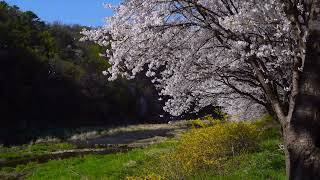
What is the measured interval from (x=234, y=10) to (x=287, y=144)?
2.68 m

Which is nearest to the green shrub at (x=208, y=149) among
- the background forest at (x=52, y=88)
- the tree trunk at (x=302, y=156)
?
the tree trunk at (x=302, y=156)

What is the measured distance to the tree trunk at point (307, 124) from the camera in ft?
21.0

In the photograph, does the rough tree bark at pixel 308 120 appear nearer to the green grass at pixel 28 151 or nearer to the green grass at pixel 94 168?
the green grass at pixel 94 168

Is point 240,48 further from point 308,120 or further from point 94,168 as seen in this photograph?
point 94,168

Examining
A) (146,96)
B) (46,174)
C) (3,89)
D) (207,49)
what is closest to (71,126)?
(3,89)

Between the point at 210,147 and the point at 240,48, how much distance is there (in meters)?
6.60

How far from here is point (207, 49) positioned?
9.64 meters

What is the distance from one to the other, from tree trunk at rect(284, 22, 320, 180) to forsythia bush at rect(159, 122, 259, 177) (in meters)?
4.83

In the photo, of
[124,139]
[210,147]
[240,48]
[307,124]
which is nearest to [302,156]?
[307,124]

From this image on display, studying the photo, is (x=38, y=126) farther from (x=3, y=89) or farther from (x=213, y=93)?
(x=213, y=93)

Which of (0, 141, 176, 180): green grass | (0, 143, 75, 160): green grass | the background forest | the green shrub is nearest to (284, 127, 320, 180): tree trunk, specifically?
the green shrub

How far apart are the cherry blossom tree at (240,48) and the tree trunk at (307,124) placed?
1 centimetres

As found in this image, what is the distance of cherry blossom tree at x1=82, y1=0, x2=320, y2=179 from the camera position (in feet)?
21.5

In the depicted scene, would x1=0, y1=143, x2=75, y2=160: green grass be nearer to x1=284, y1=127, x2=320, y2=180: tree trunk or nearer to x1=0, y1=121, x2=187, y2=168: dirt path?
x1=0, y1=121, x2=187, y2=168: dirt path
